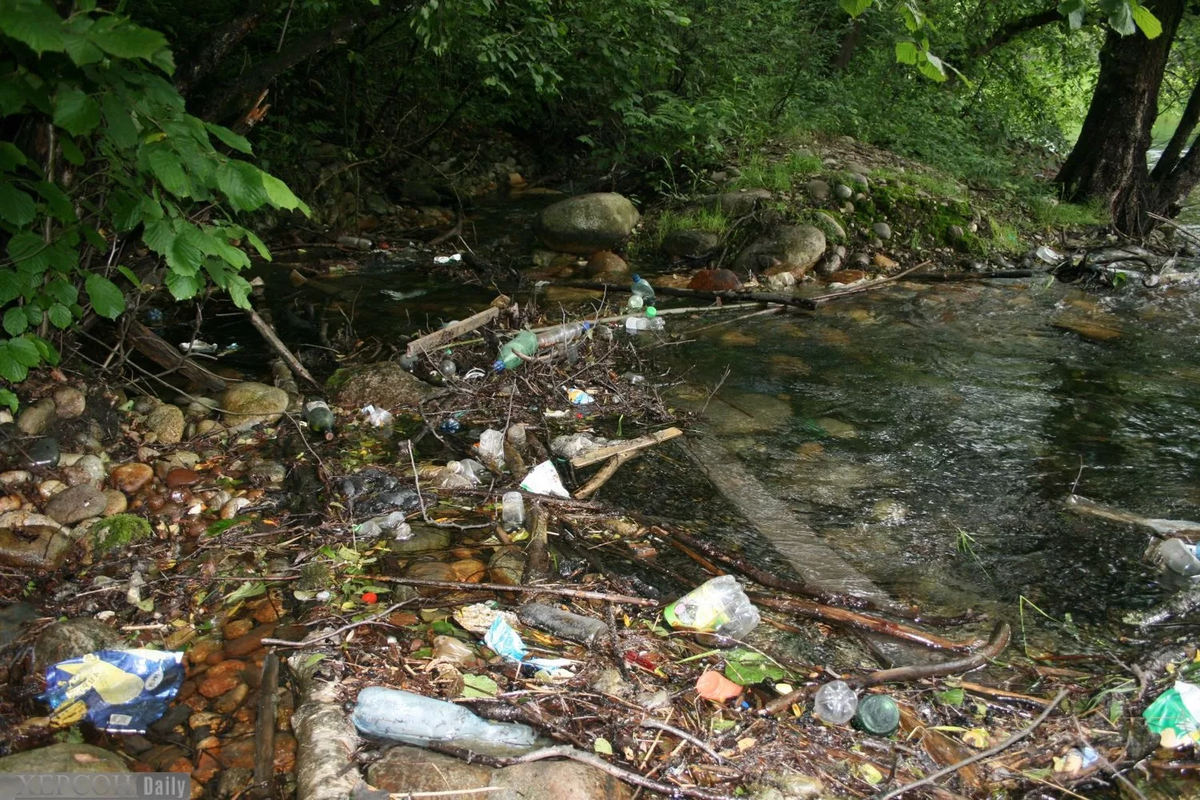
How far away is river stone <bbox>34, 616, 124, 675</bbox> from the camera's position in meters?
2.26

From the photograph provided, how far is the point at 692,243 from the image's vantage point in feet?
24.7

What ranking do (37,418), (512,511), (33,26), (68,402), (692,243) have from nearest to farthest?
(33,26) → (512,511) → (37,418) → (68,402) → (692,243)

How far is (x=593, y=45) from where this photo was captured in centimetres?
818

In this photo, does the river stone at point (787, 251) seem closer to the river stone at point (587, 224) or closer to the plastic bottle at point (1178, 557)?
the river stone at point (587, 224)

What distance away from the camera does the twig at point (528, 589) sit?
8.72 feet

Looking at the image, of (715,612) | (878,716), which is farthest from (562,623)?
(878,716)

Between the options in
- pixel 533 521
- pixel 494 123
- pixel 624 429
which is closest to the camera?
pixel 533 521

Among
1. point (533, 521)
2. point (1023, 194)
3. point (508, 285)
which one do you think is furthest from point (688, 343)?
point (1023, 194)

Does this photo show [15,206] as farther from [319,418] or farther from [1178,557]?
[1178,557]

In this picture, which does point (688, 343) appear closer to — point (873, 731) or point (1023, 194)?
point (873, 731)

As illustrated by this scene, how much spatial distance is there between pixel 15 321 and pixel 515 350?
2311 millimetres

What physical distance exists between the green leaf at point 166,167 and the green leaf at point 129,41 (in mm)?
526

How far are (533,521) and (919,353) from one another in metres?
3.44

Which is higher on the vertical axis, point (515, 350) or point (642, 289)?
point (515, 350)
